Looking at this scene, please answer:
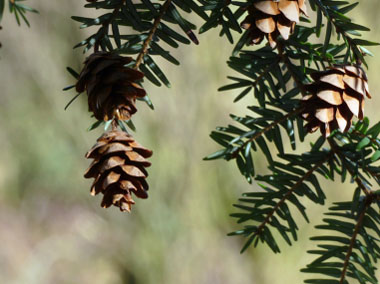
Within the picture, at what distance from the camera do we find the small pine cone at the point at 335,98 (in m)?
0.25

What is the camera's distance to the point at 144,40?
30 cm

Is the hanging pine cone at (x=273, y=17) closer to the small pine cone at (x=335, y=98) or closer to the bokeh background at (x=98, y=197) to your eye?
the small pine cone at (x=335, y=98)

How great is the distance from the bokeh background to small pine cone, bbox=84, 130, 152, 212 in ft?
2.21

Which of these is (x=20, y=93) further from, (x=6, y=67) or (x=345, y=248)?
(x=345, y=248)

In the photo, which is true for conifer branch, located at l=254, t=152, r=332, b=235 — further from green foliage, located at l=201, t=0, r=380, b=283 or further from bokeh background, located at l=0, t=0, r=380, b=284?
bokeh background, located at l=0, t=0, r=380, b=284

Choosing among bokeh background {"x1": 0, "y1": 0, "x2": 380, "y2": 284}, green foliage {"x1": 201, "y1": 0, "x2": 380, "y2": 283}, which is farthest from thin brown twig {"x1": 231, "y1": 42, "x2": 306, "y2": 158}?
bokeh background {"x1": 0, "y1": 0, "x2": 380, "y2": 284}

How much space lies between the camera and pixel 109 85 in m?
0.25

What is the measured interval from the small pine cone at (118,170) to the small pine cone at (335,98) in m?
0.09

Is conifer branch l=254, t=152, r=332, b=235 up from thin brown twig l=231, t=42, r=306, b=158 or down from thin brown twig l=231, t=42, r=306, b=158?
down

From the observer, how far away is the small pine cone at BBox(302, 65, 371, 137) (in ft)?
0.82

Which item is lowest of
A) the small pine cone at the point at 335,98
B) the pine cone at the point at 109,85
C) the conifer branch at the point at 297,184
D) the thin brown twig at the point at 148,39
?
the conifer branch at the point at 297,184

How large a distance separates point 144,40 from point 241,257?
0.82 m

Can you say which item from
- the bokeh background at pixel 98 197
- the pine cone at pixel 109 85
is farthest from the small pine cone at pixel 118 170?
the bokeh background at pixel 98 197

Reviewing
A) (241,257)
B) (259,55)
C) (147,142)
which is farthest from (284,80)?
(241,257)
